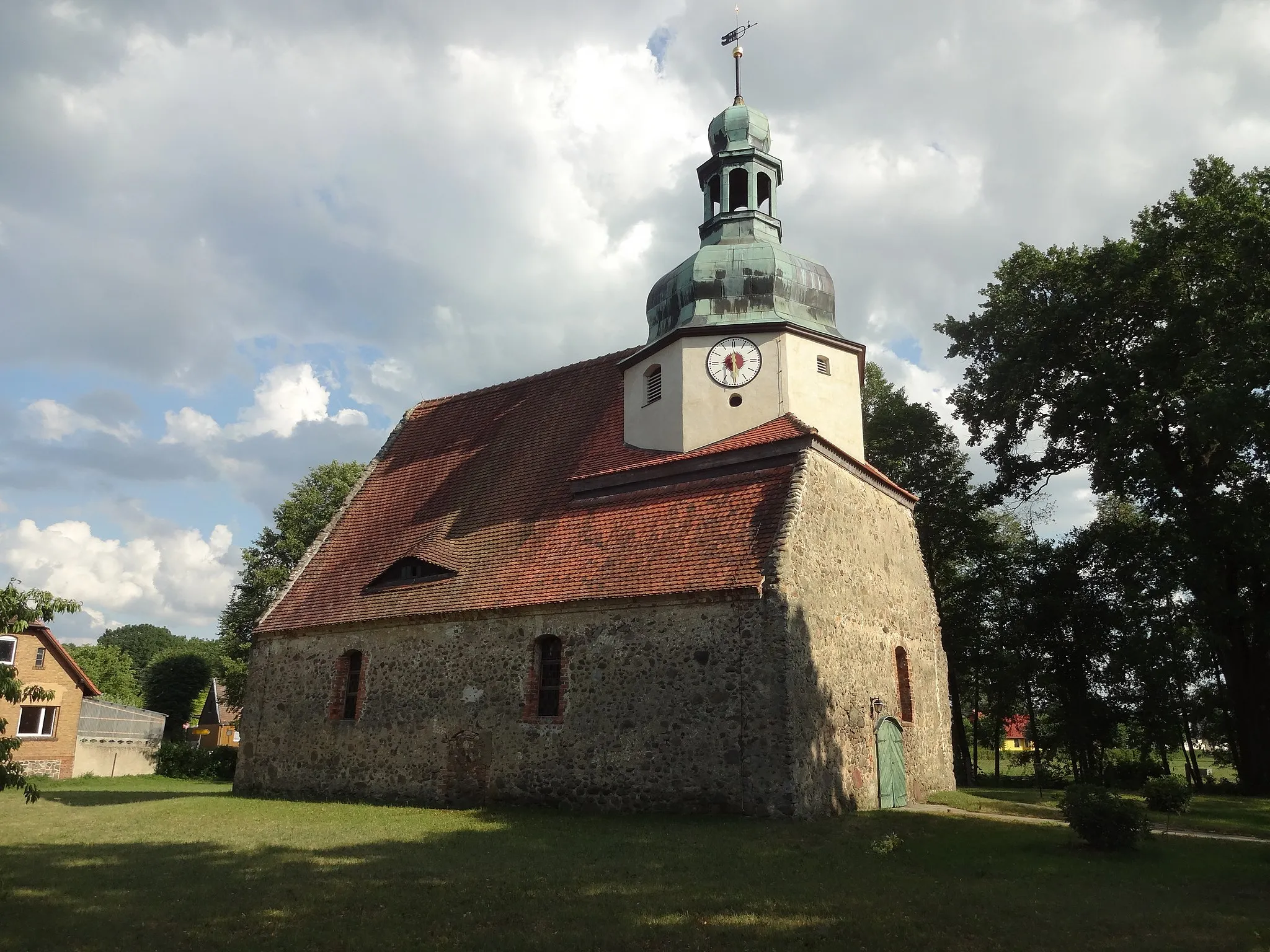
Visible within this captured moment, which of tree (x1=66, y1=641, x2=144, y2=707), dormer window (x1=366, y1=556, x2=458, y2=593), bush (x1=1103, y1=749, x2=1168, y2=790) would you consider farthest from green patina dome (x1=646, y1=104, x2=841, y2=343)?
tree (x1=66, y1=641, x2=144, y2=707)

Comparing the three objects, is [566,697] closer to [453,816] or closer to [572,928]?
[453,816]

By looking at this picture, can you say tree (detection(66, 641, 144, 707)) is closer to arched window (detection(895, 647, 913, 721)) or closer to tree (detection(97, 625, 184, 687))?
tree (detection(97, 625, 184, 687))

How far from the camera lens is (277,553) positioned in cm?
3628

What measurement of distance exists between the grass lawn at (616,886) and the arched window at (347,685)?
5052mm

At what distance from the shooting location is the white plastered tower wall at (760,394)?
1850 cm

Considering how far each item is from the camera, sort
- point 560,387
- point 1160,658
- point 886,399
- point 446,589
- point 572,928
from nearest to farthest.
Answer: point 572,928 → point 446,589 → point 1160,658 → point 560,387 → point 886,399

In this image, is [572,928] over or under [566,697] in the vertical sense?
under

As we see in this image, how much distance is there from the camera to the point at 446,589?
18.8 metres

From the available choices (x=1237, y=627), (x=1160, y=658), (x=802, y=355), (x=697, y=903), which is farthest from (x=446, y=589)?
(x=1237, y=627)

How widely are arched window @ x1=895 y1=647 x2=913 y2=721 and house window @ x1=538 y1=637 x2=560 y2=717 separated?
7.08 metres

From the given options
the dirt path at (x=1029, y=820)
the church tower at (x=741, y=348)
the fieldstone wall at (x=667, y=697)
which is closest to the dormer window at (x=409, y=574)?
the fieldstone wall at (x=667, y=697)

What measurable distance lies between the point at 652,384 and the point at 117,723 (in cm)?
3229

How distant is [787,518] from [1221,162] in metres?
16.5

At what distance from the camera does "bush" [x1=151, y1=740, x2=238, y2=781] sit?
117 ft
